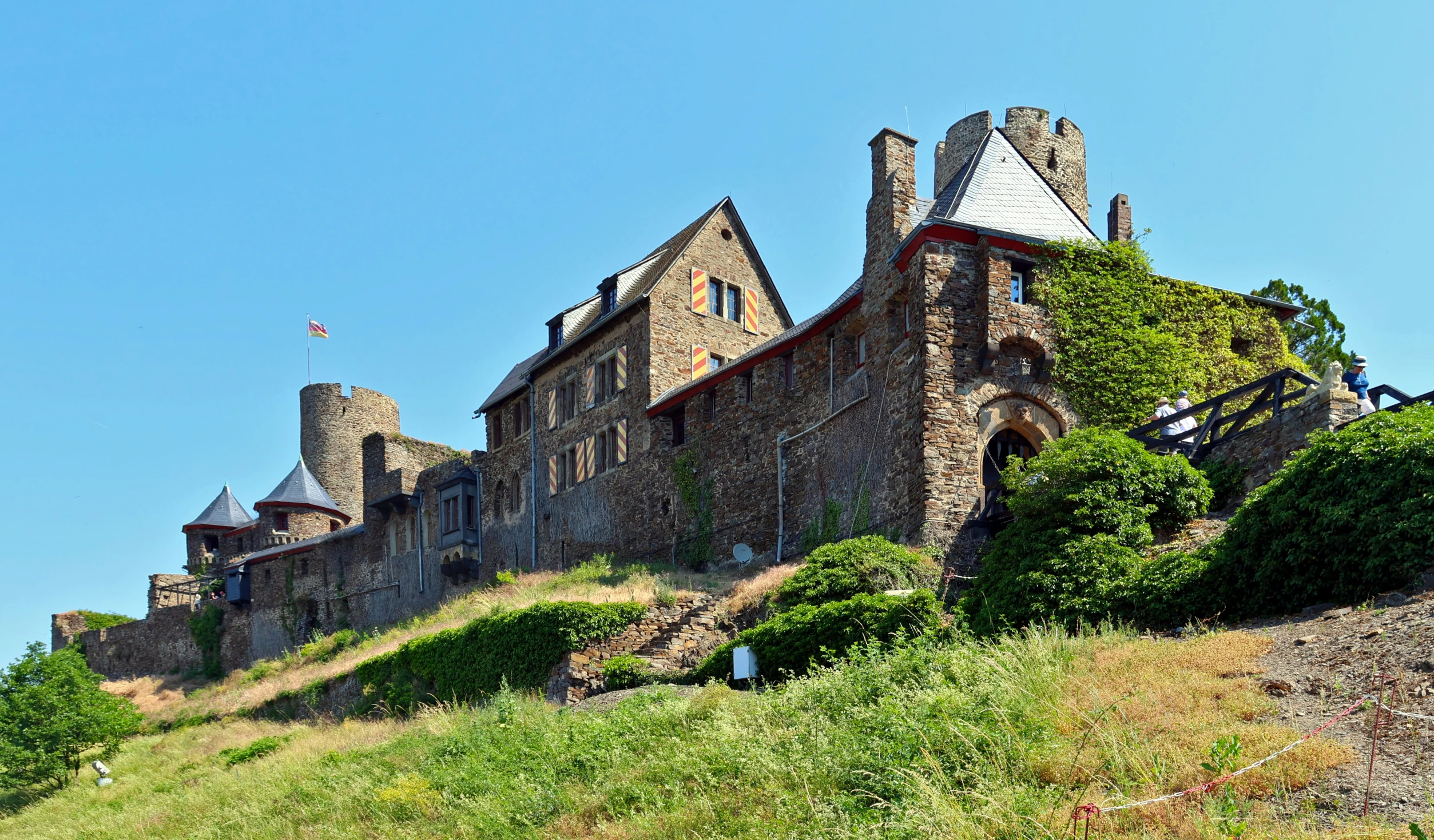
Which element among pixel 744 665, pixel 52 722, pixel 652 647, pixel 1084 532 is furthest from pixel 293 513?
pixel 1084 532

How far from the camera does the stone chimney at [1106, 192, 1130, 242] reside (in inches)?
1158

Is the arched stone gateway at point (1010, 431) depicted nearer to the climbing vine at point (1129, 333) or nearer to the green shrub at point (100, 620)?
the climbing vine at point (1129, 333)

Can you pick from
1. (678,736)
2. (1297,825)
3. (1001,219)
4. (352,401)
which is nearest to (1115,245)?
(1001,219)

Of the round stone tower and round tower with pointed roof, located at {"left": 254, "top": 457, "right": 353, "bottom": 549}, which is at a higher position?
the round stone tower

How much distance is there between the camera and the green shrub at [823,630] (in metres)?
16.8

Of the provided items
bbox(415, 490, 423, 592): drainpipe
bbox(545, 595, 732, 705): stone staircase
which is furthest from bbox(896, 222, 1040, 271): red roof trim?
bbox(415, 490, 423, 592): drainpipe

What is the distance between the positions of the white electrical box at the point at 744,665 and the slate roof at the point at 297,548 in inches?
1238

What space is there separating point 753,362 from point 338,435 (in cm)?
3692

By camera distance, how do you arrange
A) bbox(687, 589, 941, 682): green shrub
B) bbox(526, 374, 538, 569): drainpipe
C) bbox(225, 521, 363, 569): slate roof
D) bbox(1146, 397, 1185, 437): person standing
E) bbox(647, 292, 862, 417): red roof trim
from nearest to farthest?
bbox(687, 589, 941, 682): green shrub < bbox(1146, 397, 1185, 437): person standing < bbox(647, 292, 862, 417): red roof trim < bbox(526, 374, 538, 569): drainpipe < bbox(225, 521, 363, 569): slate roof

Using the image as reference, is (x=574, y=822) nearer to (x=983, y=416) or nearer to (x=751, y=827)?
(x=751, y=827)

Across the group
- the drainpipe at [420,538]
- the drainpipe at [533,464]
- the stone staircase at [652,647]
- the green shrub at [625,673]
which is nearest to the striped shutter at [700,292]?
the drainpipe at [533,464]

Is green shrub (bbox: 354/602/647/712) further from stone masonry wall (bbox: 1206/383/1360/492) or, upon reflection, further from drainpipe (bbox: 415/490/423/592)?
drainpipe (bbox: 415/490/423/592)

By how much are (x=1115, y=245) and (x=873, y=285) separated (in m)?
4.58

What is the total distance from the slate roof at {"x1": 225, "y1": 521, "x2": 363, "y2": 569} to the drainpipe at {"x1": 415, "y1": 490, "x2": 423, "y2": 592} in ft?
11.5
